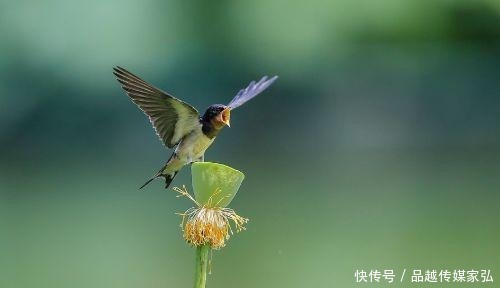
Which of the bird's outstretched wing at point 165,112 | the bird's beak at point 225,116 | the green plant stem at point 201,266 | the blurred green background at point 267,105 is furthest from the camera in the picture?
the blurred green background at point 267,105

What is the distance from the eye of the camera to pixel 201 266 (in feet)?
3.42

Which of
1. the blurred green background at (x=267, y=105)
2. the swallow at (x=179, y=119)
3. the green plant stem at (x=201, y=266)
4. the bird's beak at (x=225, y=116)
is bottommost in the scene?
the green plant stem at (x=201, y=266)

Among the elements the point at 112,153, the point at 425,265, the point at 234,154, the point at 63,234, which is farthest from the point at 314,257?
the point at 112,153

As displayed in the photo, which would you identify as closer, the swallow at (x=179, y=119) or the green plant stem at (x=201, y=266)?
the green plant stem at (x=201, y=266)

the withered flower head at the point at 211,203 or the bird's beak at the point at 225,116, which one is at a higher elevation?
the bird's beak at the point at 225,116

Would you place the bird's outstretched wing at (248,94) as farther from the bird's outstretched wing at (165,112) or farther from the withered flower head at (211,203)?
the withered flower head at (211,203)

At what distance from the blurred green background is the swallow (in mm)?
3227

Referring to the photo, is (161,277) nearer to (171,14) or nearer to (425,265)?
(425,265)

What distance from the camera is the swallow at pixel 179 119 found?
5.97ft

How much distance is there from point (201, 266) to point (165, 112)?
3.03 ft

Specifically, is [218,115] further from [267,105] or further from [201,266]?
[267,105]

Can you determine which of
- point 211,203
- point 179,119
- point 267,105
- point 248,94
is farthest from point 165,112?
point 267,105

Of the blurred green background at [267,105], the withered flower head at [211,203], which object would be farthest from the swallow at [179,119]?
the blurred green background at [267,105]

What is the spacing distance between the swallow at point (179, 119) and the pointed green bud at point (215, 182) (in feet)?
2.24
